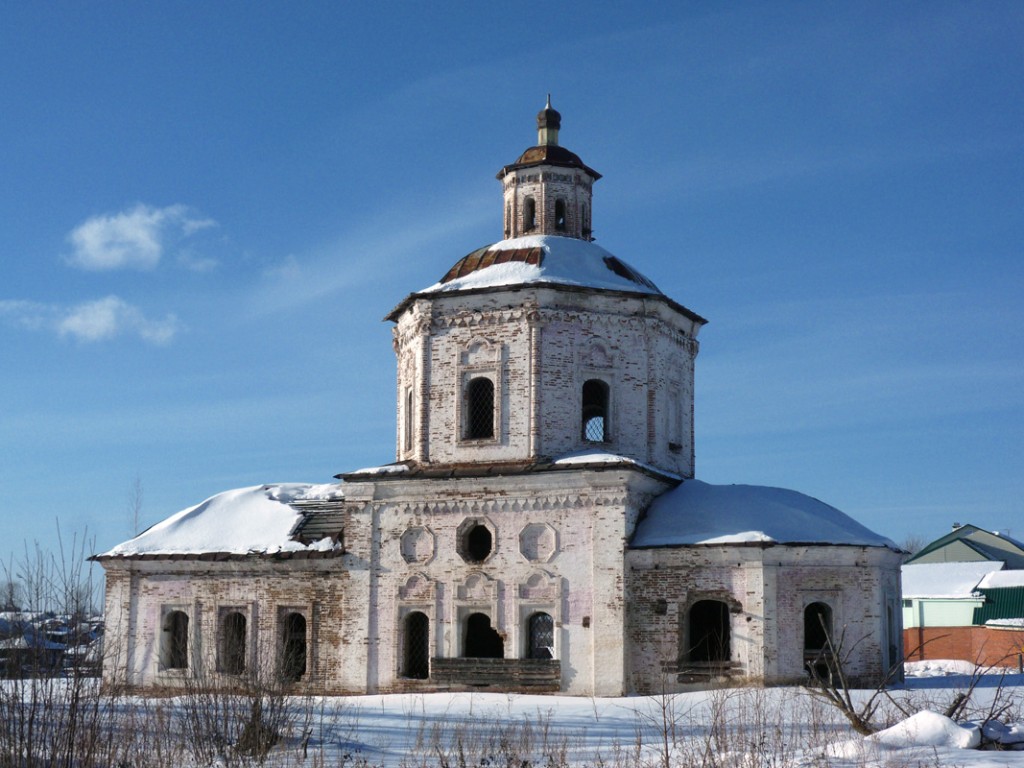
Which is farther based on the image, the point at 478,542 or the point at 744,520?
the point at 478,542

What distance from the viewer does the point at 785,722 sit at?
1412 cm

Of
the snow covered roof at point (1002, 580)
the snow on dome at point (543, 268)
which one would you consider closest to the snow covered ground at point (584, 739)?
the snow on dome at point (543, 268)

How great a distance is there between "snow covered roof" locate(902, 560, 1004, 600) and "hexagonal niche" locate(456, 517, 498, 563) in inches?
879

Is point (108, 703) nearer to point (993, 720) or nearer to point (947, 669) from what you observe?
point (993, 720)

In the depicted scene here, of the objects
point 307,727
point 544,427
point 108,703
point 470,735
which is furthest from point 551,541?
point 108,703

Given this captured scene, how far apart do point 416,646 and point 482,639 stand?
3.84 feet

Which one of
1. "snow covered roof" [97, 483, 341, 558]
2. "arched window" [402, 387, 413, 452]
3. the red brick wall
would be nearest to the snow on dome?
"arched window" [402, 387, 413, 452]

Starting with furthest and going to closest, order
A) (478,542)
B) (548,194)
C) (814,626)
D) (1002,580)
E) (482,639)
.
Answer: (1002,580), (548,194), (482,639), (478,542), (814,626)

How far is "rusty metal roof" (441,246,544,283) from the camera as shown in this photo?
22044mm

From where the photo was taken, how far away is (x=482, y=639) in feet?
69.5

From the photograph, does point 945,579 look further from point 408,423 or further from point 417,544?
point 417,544

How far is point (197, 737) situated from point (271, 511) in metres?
12.9

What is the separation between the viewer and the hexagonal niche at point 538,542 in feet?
65.8

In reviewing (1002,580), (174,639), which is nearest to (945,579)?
(1002,580)
